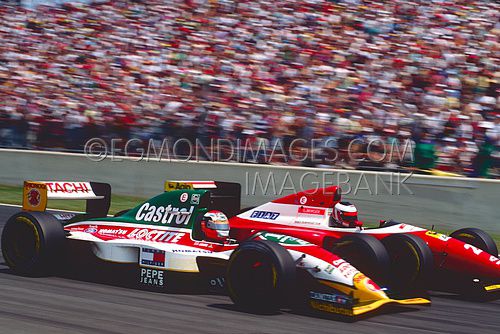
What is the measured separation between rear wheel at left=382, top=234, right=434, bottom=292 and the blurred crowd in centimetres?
551

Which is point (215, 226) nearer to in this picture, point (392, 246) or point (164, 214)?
point (164, 214)

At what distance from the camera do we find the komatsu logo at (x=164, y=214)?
810cm

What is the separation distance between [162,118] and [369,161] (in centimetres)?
445

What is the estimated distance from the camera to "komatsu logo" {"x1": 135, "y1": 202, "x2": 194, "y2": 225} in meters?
8.10

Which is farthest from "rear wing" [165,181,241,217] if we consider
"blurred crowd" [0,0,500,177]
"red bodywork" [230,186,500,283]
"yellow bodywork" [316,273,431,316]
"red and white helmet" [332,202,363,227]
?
"blurred crowd" [0,0,500,177]

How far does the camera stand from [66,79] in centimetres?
1889

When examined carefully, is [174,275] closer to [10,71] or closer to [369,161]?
[369,161]

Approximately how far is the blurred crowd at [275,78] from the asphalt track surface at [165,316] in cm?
643

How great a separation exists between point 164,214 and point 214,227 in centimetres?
64

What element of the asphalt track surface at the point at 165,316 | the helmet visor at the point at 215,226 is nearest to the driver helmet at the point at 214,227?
the helmet visor at the point at 215,226

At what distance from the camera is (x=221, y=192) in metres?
8.96

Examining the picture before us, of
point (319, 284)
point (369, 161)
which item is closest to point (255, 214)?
point (319, 284)

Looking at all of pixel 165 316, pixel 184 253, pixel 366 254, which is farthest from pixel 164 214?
pixel 366 254

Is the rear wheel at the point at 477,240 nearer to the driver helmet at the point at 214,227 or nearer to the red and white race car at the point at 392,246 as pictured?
the red and white race car at the point at 392,246
